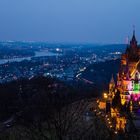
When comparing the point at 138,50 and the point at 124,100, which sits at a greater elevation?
the point at 138,50

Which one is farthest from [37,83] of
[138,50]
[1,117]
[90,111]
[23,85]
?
[90,111]

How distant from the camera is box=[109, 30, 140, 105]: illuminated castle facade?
4058 centimetres

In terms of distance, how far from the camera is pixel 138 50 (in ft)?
149

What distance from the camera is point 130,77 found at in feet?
136

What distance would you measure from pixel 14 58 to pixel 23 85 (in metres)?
142

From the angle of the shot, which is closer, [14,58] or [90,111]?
[90,111]

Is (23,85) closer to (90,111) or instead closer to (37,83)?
(37,83)

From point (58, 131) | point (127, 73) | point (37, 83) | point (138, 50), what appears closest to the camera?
point (58, 131)

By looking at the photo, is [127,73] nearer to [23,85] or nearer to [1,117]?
[1,117]

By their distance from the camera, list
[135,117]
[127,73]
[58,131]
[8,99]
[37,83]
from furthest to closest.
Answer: [37,83] < [8,99] < [127,73] < [135,117] < [58,131]

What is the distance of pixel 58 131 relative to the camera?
46.6ft

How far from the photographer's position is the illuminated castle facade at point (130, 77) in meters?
40.6

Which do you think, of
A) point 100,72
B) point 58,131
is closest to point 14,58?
point 100,72

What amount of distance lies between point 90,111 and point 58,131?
67.5ft
